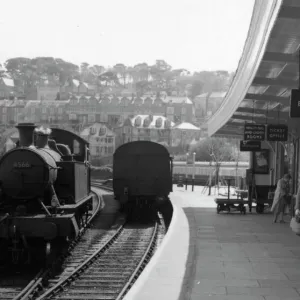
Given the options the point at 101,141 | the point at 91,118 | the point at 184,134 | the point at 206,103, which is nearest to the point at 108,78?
the point at 206,103

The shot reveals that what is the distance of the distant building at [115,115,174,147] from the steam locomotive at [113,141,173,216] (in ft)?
266

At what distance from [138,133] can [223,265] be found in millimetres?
94813

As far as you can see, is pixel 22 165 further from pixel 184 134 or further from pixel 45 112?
pixel 45 112

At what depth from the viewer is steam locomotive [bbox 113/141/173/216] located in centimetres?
1973

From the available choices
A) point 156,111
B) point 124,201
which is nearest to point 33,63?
point 156,111

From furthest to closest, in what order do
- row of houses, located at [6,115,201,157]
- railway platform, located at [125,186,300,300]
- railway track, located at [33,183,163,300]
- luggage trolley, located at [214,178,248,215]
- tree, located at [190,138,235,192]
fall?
row of houses, located at [6,115,201,157]
tree, located at [190,138,235,192]
luggage trolley, located at [214,178,248,215]
railway track, located at [33,183,163,300]
railway platform, located at [125,186,300,300]

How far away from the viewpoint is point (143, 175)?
19750mm

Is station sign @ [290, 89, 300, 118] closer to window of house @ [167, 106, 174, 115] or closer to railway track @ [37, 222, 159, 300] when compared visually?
railway track @ [37, 222, 159, 300]

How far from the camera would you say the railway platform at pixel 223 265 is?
732 cm

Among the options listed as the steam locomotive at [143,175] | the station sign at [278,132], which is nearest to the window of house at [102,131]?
the steam locomotive at [143,175]

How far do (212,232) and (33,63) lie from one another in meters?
184

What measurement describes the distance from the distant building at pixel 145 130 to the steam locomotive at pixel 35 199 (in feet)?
291

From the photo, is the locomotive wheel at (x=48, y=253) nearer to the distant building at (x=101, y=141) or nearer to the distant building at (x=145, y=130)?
the distant building at (x=101, y=141)

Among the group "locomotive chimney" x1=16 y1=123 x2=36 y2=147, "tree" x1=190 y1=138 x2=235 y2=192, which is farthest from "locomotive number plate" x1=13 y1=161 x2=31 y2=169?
"tree" x1=190 y1=138 x2=235 y2=192
